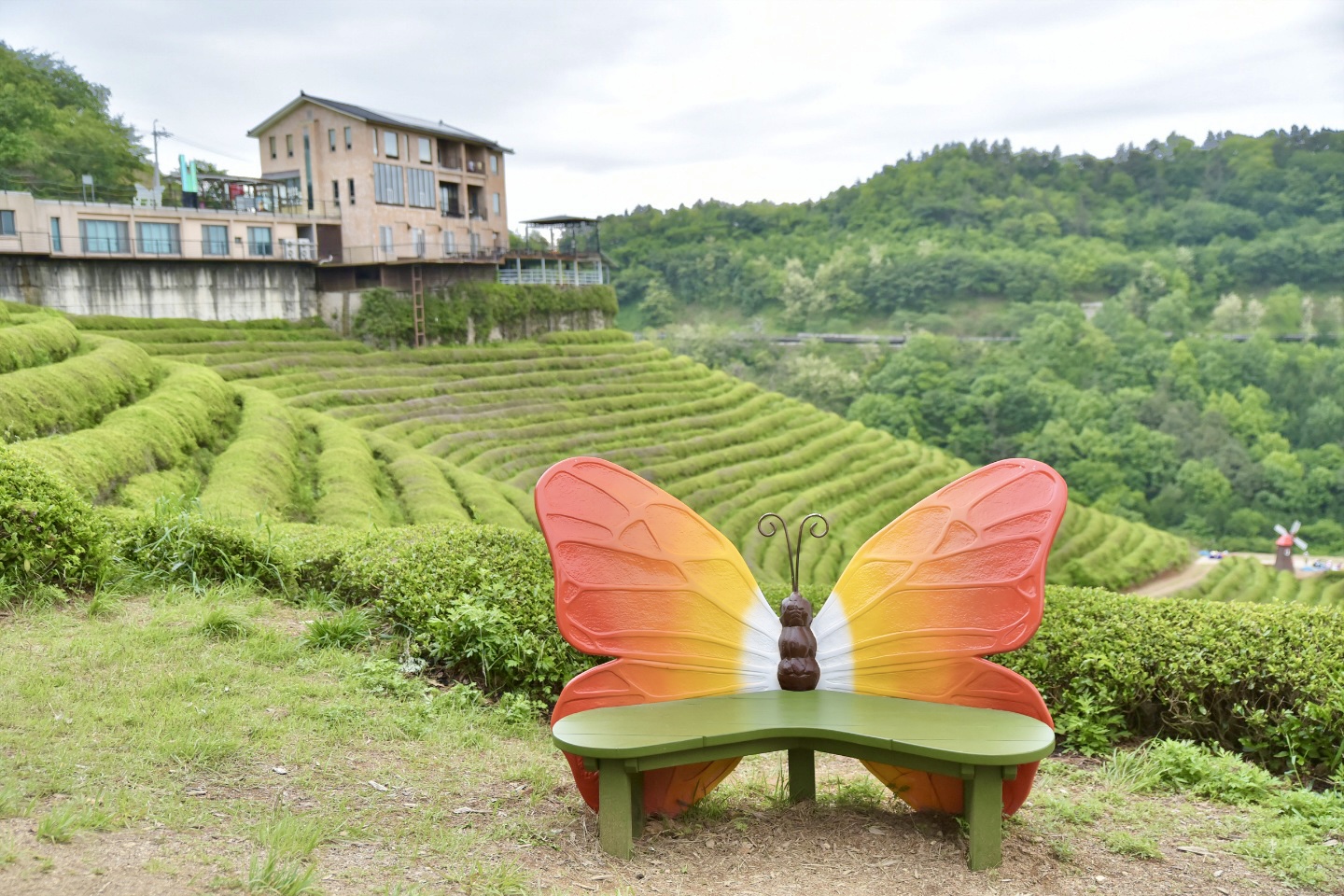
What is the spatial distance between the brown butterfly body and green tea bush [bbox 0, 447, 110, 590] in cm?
395

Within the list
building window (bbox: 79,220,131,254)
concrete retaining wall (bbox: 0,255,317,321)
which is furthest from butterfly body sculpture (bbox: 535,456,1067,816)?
building window (bbox: 79,220,131,254)

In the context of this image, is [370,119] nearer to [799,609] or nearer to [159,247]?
[159,247]

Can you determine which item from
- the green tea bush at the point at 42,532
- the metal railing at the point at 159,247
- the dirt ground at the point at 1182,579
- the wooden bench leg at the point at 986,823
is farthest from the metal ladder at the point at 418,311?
the wooden bench leg at the point at 986,823

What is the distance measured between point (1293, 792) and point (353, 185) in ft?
110

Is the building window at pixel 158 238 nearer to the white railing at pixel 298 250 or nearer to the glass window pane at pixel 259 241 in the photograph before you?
the glass window pane at pixel 259 241

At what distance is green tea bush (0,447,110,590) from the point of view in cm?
539

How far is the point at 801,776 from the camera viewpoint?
4.12 m

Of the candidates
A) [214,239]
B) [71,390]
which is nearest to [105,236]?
[214,239]

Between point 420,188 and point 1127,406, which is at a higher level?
point 420,188

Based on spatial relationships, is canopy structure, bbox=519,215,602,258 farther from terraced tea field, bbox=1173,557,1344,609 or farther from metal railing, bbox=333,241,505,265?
terraced tea field, bbox=1173,557,1344,609

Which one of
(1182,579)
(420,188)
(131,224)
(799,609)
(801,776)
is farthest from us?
(420,188)

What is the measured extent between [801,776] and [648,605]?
3.02ft

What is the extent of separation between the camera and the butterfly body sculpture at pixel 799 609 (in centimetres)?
388

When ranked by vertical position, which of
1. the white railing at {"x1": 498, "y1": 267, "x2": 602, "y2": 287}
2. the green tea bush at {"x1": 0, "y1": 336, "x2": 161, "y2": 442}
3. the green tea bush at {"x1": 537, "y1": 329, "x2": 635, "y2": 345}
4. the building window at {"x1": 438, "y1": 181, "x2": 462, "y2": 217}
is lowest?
the green tea bush at {"x1": 0, "y1": 336, "x2": 161, "y2": 442}
